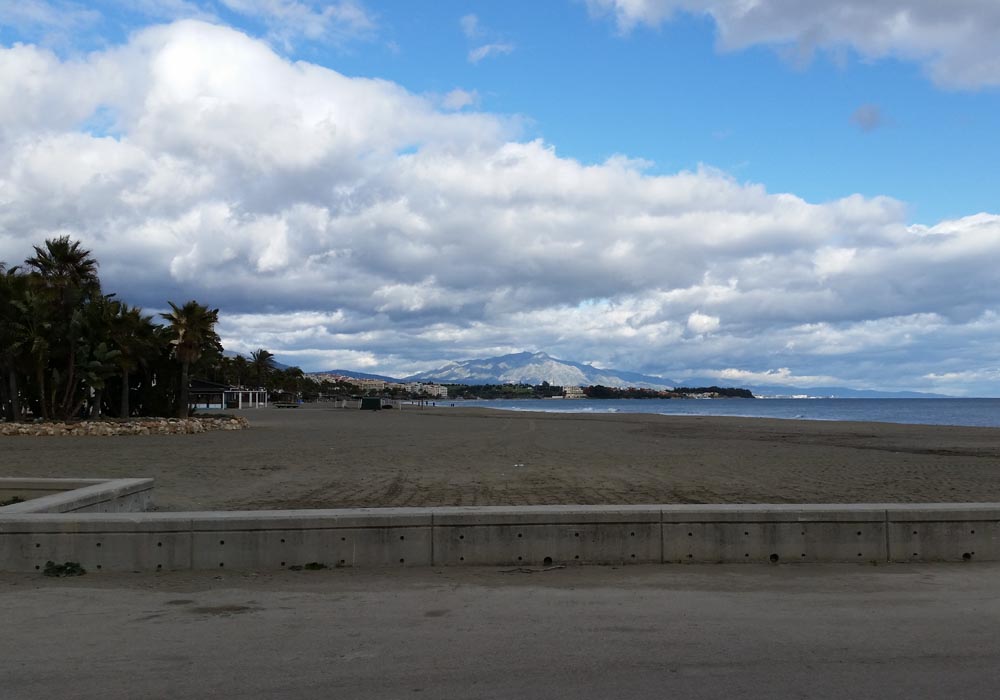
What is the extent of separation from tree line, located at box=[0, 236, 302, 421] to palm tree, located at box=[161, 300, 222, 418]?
0.06 metres

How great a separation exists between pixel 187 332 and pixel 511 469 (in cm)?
3339

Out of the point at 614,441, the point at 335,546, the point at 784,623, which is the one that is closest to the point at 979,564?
the point at 784,623

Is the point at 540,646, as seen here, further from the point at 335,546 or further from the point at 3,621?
the point at 3,621

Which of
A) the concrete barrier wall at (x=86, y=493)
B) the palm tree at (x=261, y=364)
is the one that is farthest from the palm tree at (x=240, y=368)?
the concrete barrier wall at (x=86, y=493)

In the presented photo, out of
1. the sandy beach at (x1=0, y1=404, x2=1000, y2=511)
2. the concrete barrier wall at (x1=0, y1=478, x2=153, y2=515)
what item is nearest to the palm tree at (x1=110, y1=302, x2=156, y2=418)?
the sandy beach at (x1=0, y1=404, x2=1000, y2=511)

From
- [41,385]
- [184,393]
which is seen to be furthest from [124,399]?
[41,385]

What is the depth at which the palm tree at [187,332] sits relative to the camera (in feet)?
155

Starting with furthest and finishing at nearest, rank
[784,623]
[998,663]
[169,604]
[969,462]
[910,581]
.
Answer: [969,462]
[910,581]
[169,604]
[784,623]
[998,663]

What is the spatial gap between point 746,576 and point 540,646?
2972 millimetres

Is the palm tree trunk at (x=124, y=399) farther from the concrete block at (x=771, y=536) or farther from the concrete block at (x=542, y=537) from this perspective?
the concrete block at (x=771, y=536)

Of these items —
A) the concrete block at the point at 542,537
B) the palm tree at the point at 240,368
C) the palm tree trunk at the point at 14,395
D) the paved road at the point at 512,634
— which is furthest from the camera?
the palm tree at the point at 240,368

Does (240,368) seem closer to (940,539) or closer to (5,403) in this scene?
(5,403)

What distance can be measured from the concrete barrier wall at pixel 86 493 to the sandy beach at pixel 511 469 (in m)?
1.49

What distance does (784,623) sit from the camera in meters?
6.17
